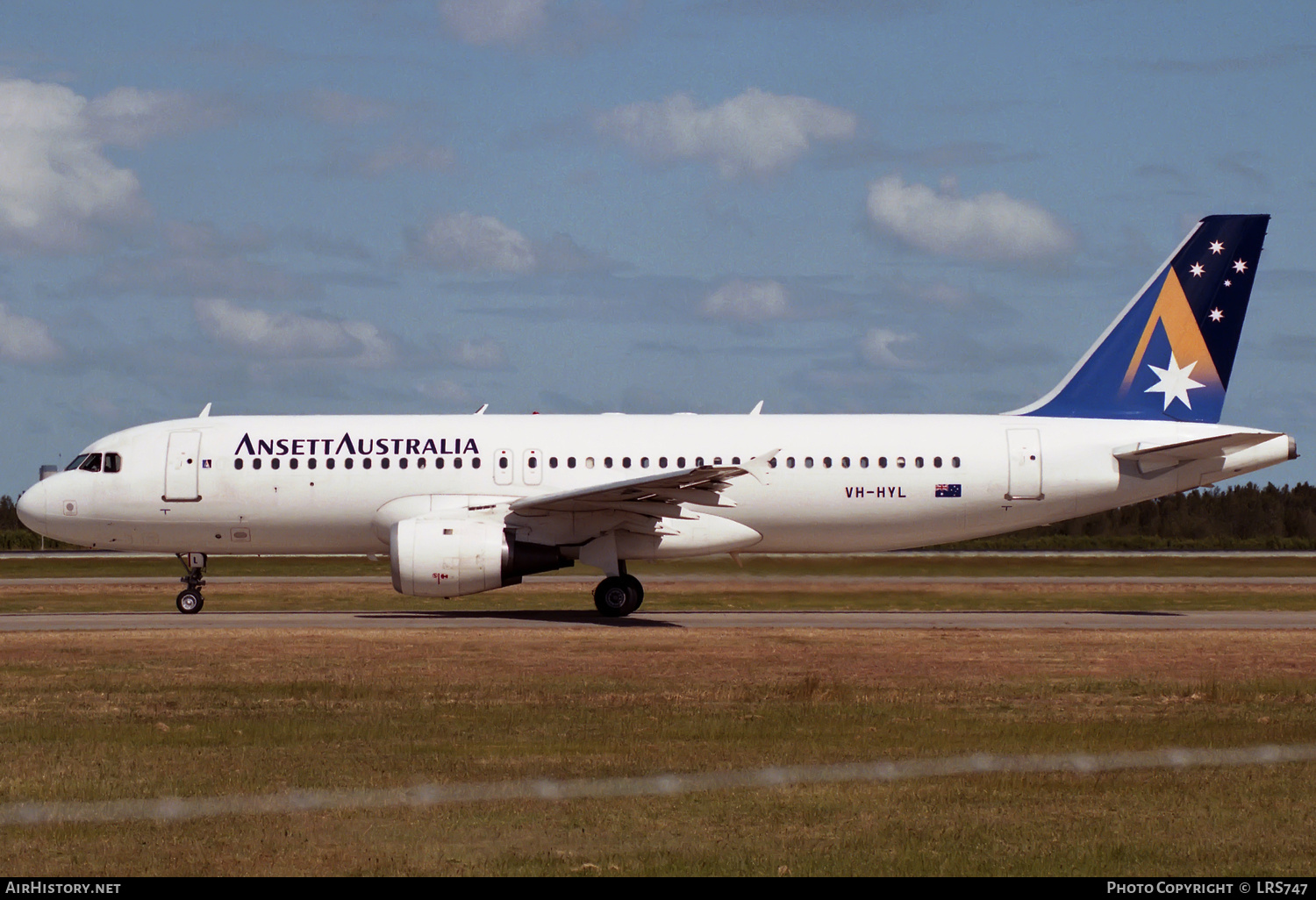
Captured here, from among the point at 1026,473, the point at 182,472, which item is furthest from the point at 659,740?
the point at 182,472

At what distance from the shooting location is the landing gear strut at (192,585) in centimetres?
3012

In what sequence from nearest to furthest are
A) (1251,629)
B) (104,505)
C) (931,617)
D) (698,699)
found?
(698,699) < (1251,629) < (931,617) < (104,505)

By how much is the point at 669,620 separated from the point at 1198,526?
140ft

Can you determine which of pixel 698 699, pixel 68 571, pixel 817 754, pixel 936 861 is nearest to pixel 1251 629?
pixel 698 699

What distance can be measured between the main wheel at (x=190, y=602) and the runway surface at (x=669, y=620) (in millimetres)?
379

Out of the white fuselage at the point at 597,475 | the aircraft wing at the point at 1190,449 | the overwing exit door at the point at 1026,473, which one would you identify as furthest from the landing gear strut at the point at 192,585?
the aircraft wing at the point at 1190,449

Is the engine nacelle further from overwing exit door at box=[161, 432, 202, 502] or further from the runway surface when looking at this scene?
overwing exit door at box=[161, 432, 202, 502]

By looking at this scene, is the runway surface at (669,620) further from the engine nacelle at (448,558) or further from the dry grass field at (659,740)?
the dry grass field at (659,740)

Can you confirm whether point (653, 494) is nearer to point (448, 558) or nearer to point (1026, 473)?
point (448, 558)

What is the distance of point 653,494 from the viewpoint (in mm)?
27438

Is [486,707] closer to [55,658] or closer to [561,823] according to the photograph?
[561,823]

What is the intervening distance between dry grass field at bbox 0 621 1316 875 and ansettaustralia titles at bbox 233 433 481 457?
6.14 meters

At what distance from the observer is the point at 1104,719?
50.0 feet

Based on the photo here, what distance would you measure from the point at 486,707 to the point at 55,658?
8109 millimetres
